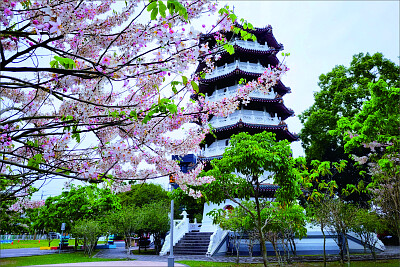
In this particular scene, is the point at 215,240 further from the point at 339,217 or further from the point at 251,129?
the point at 251,129

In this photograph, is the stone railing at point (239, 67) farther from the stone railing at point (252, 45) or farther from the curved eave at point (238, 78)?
the stone railing at point (252, 45)

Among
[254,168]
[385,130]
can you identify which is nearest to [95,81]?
[254,168]

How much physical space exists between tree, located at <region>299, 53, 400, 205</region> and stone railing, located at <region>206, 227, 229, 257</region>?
1217 cm

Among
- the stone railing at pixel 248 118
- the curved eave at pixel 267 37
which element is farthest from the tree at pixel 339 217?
the curved eave at pixel 267 37

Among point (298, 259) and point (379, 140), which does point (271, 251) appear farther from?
point (379, 140)

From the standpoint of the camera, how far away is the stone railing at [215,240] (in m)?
17.2

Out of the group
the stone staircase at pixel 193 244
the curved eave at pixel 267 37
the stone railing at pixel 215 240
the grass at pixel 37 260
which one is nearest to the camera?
the grass at pixel 37 260

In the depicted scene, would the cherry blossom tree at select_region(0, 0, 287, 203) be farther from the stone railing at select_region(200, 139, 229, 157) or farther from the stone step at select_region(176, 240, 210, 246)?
the stone railing at select_region(200, 139, 229, 157)

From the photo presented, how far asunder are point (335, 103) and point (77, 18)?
25.4 metres

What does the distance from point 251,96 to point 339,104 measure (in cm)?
887

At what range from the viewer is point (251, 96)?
21.5 m

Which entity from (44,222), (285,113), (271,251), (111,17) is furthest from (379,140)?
(44,222)

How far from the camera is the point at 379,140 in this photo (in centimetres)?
1016

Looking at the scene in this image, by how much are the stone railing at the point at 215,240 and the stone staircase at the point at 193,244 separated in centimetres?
65
